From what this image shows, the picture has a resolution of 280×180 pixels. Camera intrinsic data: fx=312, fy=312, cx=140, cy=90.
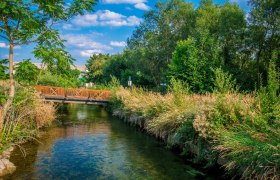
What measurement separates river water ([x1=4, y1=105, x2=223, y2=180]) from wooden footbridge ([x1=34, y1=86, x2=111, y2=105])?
12481 mm

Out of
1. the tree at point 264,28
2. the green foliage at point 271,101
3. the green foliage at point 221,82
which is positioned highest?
the tree at point 264,28

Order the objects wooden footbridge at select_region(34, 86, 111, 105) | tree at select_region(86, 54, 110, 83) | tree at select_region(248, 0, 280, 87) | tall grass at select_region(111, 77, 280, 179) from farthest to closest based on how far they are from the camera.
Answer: tree at select_region(86, 54, 110, 83)
wooden footbridge at select_region(34, 86, 111, 105)
tree at select_region(248, 0, 280, 87)
tall grass at select_region(111, 77, 280, 179)

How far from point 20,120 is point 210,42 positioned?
74.6 ft

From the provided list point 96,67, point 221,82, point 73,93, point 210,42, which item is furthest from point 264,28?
point 96,67

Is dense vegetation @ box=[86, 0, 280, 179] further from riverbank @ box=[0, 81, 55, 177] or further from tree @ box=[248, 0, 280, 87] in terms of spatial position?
riverbank @ box=[0, 81, 55, 177]

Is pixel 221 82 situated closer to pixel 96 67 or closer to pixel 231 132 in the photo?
pixel 231 132

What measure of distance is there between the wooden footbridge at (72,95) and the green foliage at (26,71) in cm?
1734

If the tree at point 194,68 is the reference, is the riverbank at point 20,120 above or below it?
below

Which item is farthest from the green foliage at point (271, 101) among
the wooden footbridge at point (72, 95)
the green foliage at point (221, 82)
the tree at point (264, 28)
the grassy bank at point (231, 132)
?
the wooden footbridge at point (72, 95)

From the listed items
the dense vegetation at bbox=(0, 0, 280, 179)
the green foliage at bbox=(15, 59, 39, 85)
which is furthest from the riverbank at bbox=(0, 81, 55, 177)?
the green foliage at bbox=(15, 59, 39, 85)

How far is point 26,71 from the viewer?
35.9ft

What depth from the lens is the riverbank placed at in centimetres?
962

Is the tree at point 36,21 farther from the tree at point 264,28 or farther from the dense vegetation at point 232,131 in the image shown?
the tree at point 264,28

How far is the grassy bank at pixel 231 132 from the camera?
7480 millimetres
